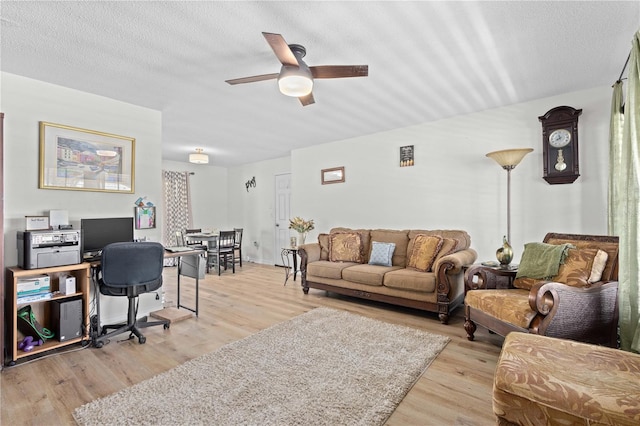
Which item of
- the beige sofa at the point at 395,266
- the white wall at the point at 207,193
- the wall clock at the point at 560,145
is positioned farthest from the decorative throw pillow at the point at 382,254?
the white wall at the point at 207,193

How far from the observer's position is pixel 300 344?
269 cm

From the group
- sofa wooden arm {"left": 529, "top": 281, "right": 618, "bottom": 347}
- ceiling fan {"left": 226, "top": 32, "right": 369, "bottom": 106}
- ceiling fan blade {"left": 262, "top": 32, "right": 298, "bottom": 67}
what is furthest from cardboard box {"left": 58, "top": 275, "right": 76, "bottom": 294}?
sofa wooden arm {"left": 529, "top": 281, "right": 618, "bottom": 347}

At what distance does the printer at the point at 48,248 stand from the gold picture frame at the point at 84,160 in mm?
628

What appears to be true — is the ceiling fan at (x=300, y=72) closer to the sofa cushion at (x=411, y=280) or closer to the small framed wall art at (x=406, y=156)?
the sofa cushion at (x=411, y=280)

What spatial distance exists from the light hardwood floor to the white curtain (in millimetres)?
3083

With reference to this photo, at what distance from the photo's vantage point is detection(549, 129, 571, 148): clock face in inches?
132

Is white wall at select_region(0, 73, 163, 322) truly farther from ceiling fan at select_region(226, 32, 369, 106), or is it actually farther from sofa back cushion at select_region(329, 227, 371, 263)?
sofa back cushion at select_region(329, 227, 371, 263)

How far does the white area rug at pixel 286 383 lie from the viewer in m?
1.74

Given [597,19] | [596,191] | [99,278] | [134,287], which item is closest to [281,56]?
[597,19]

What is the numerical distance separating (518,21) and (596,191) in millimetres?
2231

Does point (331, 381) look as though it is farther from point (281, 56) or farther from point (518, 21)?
point (518, 21)

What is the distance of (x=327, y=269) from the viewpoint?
13.8 ft

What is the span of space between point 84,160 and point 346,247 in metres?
3.33

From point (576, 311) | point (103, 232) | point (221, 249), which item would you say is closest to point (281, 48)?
point (103, 232)
